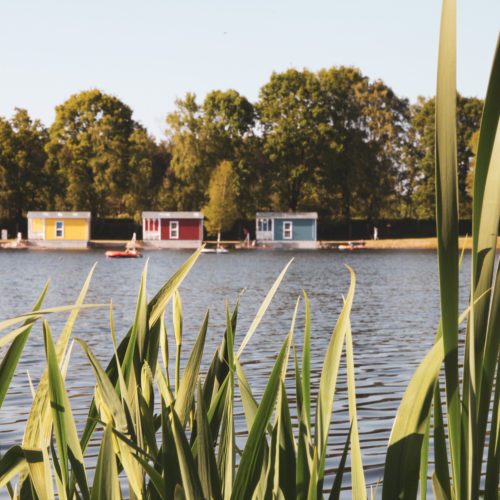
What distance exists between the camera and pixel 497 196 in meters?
1.13

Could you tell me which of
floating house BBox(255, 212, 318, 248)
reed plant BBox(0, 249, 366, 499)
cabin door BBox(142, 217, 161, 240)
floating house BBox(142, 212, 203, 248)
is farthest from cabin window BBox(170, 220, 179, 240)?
reed plant BBox(0, 249, 366, 499)

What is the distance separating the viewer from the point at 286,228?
230 ft

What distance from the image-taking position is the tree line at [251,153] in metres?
68.1

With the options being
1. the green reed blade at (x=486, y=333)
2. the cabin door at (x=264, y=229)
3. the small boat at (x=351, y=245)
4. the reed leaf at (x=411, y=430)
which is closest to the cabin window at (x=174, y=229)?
the cabin door at (x=264, y=229)

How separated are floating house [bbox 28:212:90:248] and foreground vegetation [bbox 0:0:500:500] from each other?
66.6 metres

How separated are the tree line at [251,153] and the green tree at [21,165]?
0.22 ft

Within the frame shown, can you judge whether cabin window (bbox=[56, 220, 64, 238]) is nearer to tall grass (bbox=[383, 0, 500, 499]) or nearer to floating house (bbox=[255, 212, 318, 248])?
floating house (bbox=[255, 212, 318, 248])

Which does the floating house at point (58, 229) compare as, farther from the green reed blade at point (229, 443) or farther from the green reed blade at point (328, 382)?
the green reed blade at point (328, 382)

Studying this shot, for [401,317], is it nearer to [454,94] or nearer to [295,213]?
[454,94]

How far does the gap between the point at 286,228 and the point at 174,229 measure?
299 inches

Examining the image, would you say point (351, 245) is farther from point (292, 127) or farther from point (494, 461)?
point (494, 461)

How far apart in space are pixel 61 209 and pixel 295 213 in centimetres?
1648

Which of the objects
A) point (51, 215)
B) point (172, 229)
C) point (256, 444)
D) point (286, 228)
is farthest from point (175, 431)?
point (286, 228)

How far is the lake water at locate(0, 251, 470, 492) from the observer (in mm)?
12635
